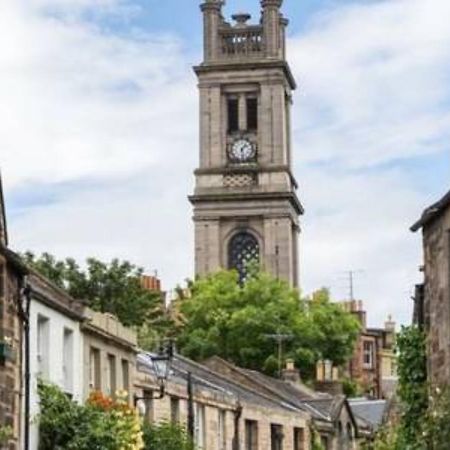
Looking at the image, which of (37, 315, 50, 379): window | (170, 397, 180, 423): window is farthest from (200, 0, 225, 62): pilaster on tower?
(37, 315, 50, 379): window

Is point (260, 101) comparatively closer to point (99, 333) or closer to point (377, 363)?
point (377, 363)

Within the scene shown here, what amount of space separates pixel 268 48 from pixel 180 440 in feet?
395

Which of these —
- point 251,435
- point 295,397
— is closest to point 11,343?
point 251,435

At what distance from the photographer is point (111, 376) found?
4147 centimetres

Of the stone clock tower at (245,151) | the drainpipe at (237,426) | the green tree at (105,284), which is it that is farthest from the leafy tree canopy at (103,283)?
the stone clock tower at (245,151)

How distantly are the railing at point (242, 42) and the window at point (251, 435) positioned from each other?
357ft

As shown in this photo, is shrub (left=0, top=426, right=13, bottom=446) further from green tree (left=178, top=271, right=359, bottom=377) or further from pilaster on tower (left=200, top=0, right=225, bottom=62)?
pilaster on tower (left=200, top=0, right=225, bottom=62)

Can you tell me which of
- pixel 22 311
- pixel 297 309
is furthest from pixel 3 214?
pixel 297 309

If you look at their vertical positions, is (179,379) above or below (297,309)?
below

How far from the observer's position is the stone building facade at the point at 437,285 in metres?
27.0

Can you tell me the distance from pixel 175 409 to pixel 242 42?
118m

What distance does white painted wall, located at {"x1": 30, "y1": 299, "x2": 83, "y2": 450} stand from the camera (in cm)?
3431

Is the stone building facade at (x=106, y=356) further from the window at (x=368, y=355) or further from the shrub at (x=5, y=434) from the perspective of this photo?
the window at (x=368, y=355)

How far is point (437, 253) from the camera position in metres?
27.7
